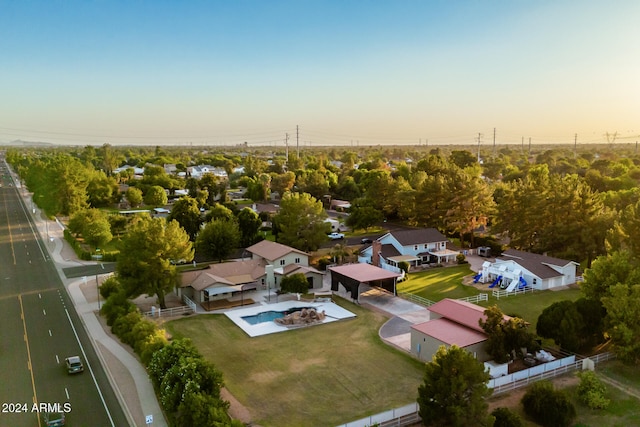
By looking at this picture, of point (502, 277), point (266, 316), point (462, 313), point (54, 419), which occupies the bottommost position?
point (266, 316)

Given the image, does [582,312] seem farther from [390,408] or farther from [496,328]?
[390,408]

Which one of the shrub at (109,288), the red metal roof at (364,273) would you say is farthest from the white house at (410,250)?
the shrub at (109,288)

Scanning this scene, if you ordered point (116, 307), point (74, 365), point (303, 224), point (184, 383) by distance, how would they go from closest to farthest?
point (184, 383) < point (74, 365) < point (116, 307) < point (303, 224)

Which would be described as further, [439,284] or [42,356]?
[439,284]

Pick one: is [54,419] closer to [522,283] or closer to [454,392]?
[454,392]

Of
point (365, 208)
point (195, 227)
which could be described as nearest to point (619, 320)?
point (365, 208)

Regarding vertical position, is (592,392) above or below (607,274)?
below

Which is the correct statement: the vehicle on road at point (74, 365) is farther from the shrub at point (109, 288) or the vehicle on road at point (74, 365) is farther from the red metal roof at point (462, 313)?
the red metal roof at point (462, 313)

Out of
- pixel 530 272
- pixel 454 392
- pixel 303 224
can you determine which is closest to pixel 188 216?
pixel 303 224
